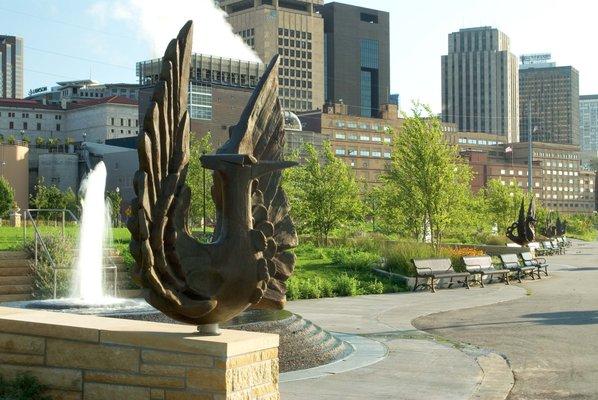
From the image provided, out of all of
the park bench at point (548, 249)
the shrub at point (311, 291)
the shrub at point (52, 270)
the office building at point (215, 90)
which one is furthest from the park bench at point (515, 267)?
the office building at point (215, 90)

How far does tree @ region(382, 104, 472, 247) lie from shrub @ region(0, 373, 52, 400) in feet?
84.4

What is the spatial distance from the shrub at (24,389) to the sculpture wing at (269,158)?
234cm

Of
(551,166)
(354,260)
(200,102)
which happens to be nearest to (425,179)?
(354,260)

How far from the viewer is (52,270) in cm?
2050

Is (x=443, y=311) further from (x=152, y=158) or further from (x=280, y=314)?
(x=152, y=158)

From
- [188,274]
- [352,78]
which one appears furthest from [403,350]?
[352,78]

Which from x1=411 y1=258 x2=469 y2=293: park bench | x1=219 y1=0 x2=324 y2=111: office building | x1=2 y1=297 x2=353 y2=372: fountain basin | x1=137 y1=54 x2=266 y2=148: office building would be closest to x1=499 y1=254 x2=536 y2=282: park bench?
x1=411 y1=258 x2=469 y2=293: park bench

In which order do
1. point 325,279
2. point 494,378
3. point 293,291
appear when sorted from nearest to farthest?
1. point 494,378
2. point 293,291
3. point 325,279

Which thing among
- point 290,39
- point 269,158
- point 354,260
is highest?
point 290,39

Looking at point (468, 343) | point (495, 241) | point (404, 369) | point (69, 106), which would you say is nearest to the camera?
point (404, 369)

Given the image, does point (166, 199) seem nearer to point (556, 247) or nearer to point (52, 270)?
point (52, 270)

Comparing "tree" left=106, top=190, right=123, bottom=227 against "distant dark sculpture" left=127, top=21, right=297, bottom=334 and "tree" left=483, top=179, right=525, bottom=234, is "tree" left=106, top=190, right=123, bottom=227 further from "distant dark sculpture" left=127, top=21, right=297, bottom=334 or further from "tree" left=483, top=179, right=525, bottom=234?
"distant dark sculpture" left=127, top=21, right=297, bottom=334

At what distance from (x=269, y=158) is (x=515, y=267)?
2044 centimetres

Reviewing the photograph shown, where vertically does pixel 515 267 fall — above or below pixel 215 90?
below
